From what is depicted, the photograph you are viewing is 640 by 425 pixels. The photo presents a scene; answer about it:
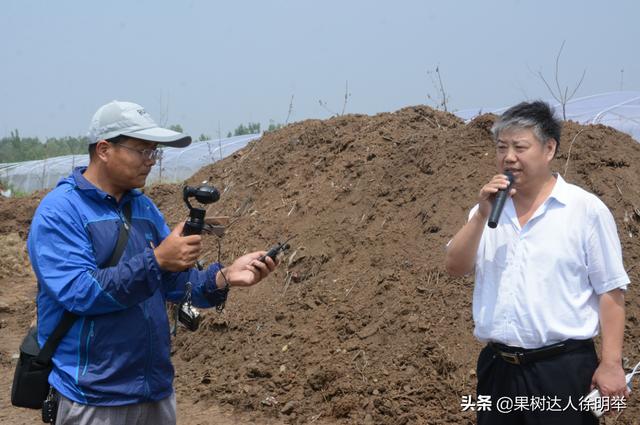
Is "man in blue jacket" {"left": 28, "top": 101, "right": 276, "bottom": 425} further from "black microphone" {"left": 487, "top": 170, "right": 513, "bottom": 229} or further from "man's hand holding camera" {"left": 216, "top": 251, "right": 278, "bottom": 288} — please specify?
"black microphone" {"left": 487, "top": 170, "right": 513, "bottom": 229}

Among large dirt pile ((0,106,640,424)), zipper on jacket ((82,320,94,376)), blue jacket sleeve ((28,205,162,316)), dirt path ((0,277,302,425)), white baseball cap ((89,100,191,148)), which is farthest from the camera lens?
dirt path ((0,277,302,425))

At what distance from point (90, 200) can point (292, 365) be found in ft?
11.2

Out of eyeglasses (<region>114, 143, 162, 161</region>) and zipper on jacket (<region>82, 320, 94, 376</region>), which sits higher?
eyeglasses (<region>114, 143, 162, 161</region>)

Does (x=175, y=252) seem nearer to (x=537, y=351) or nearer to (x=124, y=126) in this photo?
(x=124, y=126)

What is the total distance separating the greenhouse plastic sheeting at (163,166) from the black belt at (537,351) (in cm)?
1418

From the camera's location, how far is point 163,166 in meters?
19.1

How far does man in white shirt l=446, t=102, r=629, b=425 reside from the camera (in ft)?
9.34

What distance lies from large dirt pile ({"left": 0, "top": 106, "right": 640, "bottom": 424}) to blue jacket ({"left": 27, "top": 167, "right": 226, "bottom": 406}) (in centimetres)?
271

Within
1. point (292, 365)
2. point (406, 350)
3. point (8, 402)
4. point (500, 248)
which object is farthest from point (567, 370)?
point (8, 402)

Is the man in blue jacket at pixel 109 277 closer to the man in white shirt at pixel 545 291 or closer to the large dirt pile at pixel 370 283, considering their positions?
the man in white shirt at pixel 545 291

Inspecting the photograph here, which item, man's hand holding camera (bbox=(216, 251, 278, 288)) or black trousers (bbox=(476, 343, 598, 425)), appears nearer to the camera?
black trousers (bbox=(476, 343, 598, 425))

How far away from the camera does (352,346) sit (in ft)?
19.0

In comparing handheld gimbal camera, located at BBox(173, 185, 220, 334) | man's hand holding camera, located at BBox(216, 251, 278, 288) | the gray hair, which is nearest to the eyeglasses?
handheld gimbal camera, located at BBox(173, 185, 220, 334)

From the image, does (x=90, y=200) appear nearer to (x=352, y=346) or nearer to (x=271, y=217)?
(x=352, y=346)
